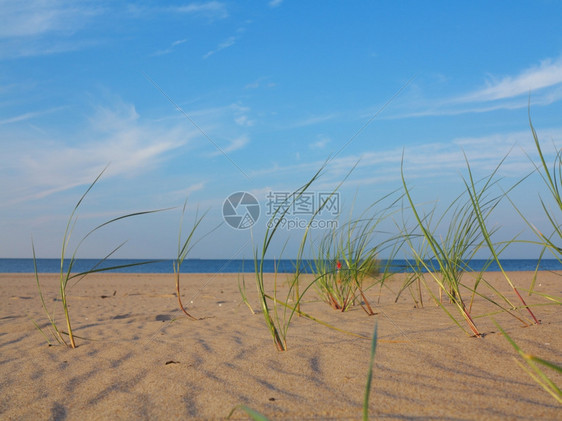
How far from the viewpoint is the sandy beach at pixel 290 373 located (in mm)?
1383

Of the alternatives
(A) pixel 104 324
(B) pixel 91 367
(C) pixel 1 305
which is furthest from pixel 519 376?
(C) pixel 1 305

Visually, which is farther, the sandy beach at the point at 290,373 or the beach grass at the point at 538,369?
the sandy beach at the point at 290,373

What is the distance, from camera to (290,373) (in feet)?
5.75

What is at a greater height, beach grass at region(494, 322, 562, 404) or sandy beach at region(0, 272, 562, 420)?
beach grass at region(494, 322, 562, 404)

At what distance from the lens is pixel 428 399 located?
1.39m

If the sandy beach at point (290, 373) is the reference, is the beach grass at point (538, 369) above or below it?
above

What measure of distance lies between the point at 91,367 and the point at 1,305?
3.67m

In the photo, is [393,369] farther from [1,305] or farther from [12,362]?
[1,305]

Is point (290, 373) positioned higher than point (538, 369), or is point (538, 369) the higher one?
point (538, 369)

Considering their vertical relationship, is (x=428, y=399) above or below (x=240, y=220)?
below

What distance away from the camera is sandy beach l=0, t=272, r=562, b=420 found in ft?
4.54

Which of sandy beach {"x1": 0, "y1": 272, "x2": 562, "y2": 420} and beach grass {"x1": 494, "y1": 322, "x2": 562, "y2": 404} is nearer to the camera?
beach grass {"x1": 494, "y1": 322, "x2": 562, "y2": 404}

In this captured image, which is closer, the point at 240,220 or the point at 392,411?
the point at 392,411

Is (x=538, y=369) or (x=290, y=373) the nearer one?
(x=538, y=369)
